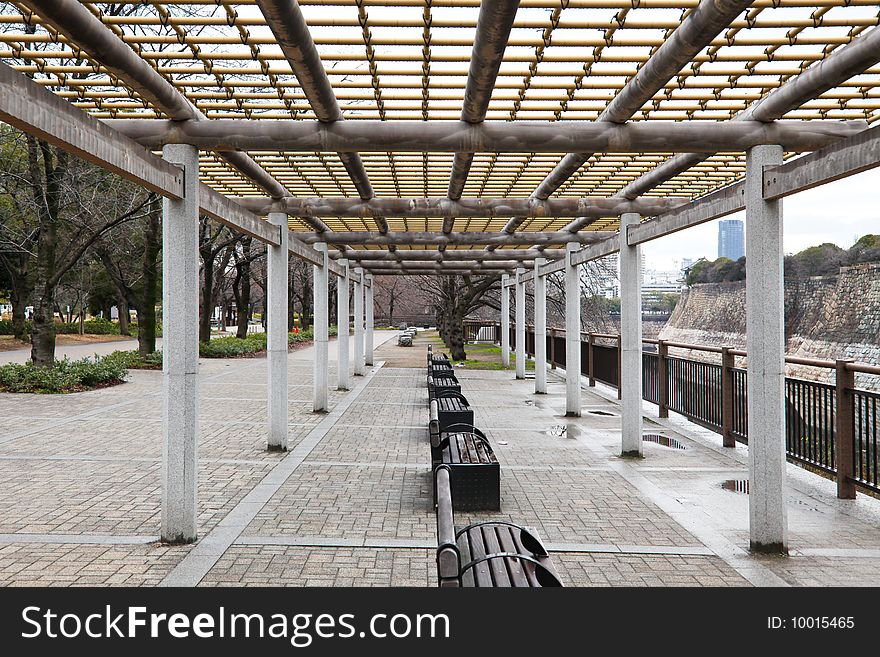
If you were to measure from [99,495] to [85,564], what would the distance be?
212 centimetres

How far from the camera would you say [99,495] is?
6.71m

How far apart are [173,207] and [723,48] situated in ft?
14.2

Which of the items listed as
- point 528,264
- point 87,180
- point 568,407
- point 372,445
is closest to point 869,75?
point 372,445

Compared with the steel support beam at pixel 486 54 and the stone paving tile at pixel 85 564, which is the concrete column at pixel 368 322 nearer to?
the stone paving tile at pixel 85 564

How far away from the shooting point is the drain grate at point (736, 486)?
6.89 metres

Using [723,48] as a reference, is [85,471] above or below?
below

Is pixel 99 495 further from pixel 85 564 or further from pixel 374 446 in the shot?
pixel 374 446

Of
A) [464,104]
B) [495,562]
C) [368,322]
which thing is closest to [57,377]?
[368,322]

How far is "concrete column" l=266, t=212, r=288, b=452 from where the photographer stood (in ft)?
29.4

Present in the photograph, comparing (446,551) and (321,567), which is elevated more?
(446,551)

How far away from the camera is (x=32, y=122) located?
11.1ft

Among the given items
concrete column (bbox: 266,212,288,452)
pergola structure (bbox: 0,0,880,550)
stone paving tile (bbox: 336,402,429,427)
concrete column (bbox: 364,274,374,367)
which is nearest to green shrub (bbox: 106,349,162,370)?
concrete column (bbox: 364,274,374,367)

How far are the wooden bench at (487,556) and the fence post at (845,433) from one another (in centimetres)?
394
